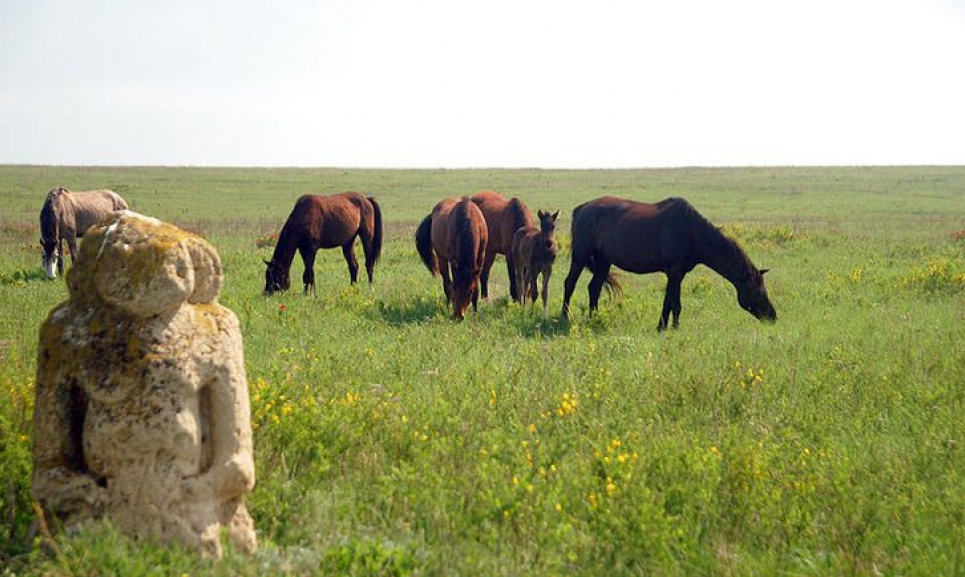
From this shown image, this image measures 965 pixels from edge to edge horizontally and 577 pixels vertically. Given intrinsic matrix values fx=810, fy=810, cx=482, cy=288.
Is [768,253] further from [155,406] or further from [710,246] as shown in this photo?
[155,406]

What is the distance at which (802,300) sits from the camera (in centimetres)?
1473

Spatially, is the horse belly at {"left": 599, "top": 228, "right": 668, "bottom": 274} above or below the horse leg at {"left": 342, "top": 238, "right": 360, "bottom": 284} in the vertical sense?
above

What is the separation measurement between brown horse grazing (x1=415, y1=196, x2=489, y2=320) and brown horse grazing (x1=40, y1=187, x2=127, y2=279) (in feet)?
23.7

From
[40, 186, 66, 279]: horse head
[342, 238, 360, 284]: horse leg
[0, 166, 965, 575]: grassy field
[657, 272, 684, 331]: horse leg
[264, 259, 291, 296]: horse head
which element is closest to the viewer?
[0, 166, 965, 575]: grassy field

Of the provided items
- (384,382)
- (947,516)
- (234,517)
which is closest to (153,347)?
(234,517)

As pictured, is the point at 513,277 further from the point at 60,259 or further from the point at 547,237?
the point at 60,259

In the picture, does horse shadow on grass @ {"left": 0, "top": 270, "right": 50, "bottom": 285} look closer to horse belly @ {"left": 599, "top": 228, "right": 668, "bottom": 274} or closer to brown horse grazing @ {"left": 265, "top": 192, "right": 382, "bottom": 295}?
brown horse grazing @ {"left": 265, "top": 192, "right": 382, "bottom": 295}

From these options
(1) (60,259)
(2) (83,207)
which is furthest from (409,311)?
(2) (83,207)

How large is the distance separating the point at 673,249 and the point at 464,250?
3279mm

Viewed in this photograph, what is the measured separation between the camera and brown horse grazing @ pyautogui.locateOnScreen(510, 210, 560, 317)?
14109 mm

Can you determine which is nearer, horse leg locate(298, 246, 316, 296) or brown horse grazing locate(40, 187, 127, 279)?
horse leg locate(298, 246, 316, 296)

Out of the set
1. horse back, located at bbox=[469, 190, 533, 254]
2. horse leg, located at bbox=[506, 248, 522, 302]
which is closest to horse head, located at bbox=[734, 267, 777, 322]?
horse leg, located at bbox=[506, 248, 522, 302]

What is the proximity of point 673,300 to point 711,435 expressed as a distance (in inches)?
229

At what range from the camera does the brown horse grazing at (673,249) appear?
12.6 metres
